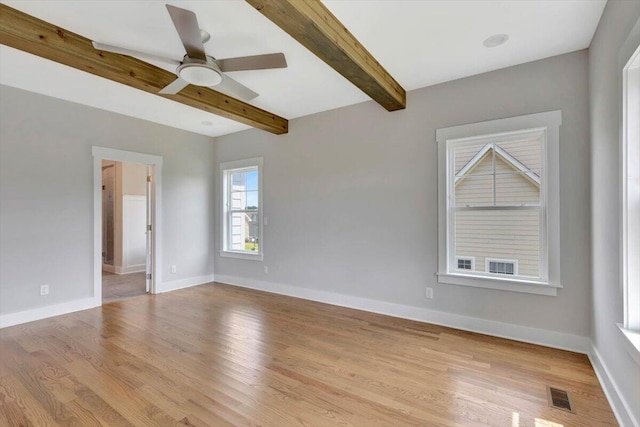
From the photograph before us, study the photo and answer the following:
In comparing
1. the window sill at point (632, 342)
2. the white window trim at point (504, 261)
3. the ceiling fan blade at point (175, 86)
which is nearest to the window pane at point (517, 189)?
the white window trim at point (504, 261)

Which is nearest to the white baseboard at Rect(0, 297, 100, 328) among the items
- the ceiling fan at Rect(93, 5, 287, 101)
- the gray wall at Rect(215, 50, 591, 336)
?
the gray wall at Rect(215, 50, 591, 336)

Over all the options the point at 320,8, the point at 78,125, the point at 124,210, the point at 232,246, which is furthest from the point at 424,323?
the point at 124,210

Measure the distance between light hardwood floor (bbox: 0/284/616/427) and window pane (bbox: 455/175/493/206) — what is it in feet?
4.59

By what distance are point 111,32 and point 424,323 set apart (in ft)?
13.5

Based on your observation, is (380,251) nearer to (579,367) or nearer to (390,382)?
(390,382)

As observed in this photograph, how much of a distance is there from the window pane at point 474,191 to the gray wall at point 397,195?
28 centimetres

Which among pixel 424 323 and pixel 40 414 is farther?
pixel 424 323

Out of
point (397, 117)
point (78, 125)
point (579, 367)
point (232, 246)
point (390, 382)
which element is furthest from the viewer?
point (232, 246)

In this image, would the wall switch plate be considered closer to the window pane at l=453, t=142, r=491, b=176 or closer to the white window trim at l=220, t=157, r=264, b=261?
the window pane at l=453, t=142, r=491, b=176

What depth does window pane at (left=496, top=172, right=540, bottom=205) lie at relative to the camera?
9.96 feet

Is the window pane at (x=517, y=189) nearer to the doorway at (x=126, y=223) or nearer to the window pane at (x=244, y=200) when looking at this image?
the window pane at (x=244, y=200)

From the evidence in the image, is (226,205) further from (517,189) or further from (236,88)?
(517,189)

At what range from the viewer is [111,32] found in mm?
2518

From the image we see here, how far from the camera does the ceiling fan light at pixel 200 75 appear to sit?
2.41 m
